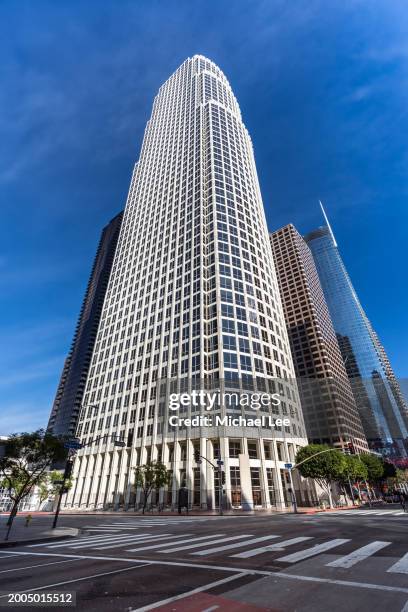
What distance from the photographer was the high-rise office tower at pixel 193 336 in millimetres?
50500

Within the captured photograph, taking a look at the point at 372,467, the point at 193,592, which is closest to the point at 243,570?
the point at 193,592

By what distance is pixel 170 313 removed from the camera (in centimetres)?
6875

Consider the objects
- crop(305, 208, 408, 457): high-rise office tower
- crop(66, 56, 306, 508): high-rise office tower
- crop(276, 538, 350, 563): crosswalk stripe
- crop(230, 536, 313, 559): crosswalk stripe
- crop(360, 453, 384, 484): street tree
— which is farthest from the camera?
crop(305, 208, 408, 457): high-rise office tower

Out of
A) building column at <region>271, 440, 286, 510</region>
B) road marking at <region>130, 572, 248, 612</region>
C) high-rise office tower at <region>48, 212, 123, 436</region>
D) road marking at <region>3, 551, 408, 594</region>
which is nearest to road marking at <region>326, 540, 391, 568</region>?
road marking at <region>3, 551, 408, 594</region>

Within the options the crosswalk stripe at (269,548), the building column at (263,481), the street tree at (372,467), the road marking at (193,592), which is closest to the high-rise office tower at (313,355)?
the street tree at (372,467)

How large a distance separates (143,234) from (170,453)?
2439 inches

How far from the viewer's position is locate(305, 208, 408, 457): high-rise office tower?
146 m

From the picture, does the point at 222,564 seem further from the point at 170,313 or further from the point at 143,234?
the point at 143,234

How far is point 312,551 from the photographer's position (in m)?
9.80

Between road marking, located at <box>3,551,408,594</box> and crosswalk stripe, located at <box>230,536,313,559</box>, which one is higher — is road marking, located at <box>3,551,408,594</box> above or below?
below

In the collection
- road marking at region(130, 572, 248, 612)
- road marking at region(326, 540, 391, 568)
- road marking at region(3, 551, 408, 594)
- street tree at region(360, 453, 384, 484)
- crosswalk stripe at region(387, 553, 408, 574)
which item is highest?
street tree at region(360, 453, 384, 484)

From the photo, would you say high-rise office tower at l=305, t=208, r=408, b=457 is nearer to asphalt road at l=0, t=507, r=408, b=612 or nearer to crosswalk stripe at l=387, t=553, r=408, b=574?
asphalt road at l=0, t=507, r=408, b=612

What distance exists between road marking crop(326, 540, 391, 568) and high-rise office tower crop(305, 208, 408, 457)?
152 metres

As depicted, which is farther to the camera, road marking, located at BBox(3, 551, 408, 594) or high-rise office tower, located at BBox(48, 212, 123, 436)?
high-rise office tower, located at BBox(48, 212, 123, 436)
